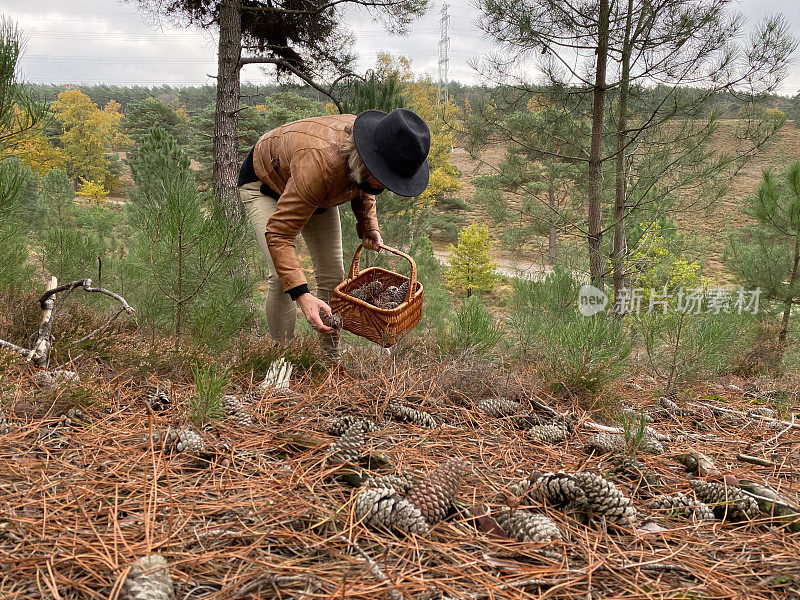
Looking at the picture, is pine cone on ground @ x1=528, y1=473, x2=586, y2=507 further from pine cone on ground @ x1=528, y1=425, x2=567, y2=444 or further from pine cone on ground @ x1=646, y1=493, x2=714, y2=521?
pine cone on ground @ x1=528, y1=425, x2=567, y2=444

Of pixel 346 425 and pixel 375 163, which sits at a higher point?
pixel 375 163

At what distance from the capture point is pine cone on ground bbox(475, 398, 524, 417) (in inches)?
76.8

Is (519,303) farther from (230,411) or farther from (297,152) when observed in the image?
(230,411)

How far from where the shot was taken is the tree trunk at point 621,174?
4988 mm

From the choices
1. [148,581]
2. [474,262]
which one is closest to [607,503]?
[148,581]

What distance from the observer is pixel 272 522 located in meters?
1.08

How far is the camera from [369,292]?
8.59 ft

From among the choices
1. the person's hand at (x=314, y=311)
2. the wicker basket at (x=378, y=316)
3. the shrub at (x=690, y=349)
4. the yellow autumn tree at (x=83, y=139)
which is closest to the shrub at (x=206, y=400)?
the person's hand at (x=314, y=311)

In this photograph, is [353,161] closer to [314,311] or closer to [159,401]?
[314,311]

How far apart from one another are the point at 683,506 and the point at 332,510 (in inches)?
38.1

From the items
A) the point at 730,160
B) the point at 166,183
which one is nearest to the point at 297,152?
the point at 166,183

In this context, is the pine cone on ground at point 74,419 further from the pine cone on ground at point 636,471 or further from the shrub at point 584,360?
the shrub at point 584,360

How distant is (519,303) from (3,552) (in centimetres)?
503

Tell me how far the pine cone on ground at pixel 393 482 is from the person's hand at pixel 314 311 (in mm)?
888
